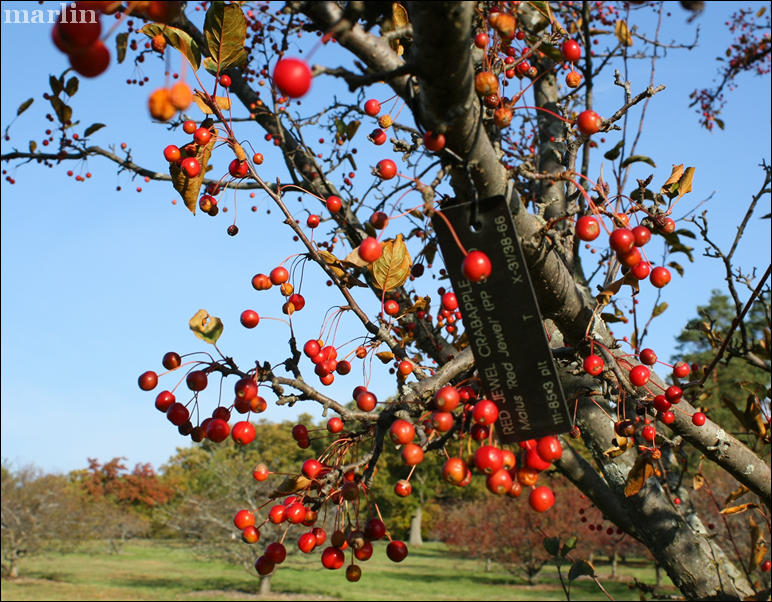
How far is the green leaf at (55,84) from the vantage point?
9.61 feet

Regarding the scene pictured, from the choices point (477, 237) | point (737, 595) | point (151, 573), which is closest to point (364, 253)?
point (477, 237)

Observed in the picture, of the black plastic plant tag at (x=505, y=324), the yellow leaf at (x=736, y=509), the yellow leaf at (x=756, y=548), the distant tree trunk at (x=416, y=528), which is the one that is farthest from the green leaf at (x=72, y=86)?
the distant tree trunk at (x=416, y=528)

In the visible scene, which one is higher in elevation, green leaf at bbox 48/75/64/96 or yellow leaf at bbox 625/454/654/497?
green leaf at bbox 48/75/64/96

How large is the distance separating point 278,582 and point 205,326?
71.9 ft

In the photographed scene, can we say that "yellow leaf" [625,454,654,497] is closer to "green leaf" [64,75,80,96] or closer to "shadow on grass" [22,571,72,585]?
"green leaf" [64,75,80,96]

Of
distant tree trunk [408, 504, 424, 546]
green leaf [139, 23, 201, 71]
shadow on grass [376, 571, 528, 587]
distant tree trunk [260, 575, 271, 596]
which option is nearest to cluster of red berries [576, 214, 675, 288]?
green leaf [139, 23, 201, 71]

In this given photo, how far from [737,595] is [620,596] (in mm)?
17285

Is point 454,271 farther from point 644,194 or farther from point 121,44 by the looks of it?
point 121,44

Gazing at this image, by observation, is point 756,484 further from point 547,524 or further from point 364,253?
point 547,524

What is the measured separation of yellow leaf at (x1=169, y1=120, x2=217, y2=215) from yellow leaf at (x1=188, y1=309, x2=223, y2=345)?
437 mm

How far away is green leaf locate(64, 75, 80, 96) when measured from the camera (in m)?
2.98

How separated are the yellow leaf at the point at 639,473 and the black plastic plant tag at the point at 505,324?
28.5 inches

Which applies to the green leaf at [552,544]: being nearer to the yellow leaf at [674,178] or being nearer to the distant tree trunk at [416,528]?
the yellow leaf at [674,178]

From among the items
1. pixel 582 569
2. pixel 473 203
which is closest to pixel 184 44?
pixel 473 203
